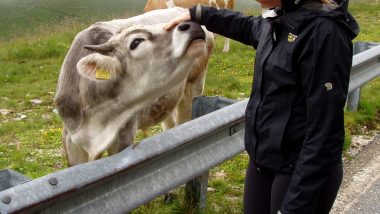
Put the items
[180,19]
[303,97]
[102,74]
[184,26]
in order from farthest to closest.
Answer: [102,74]
[180,19]
[184,26]
[303,97]

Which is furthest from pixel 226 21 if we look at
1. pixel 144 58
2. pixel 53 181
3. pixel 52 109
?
pixel 52 109

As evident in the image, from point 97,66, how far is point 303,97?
1492 millimetres

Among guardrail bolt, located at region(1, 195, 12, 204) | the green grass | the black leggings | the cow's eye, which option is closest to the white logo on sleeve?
the black leggings

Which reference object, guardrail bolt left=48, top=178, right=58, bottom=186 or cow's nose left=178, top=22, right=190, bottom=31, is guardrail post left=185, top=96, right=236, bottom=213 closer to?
cow's nose left=178, top=22, right=190, bottom=31

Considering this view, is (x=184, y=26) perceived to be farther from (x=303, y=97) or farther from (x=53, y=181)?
(x=53, y=181)

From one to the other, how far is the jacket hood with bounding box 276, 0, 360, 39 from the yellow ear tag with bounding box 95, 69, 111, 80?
1373mm

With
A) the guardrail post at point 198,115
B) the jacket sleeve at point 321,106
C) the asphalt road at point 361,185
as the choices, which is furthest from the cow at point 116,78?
the asphalt road at point 361,185

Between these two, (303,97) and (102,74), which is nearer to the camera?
(303,97)

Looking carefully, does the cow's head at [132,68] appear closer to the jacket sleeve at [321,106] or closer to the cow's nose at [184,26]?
the cow's nose at [184,26]

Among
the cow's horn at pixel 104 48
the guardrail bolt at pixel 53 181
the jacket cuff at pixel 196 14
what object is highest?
the jacket cuff at pixel 196 14

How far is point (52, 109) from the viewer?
298 inches

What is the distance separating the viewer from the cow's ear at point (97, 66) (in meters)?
3.44

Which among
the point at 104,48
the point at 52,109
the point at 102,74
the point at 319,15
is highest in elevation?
the point at 319,15

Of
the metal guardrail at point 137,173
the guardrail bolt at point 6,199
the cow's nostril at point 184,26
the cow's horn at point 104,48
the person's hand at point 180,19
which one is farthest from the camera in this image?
the cow's horn at point 104,48
